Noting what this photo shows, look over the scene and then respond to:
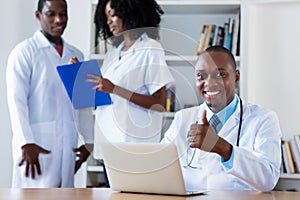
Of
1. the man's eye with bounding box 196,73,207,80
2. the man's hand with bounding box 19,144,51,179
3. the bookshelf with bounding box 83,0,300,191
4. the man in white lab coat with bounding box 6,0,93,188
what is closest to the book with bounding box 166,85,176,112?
the man's eye with bounding box 196,73,207,80

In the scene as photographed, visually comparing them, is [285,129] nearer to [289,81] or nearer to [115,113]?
[289,81]

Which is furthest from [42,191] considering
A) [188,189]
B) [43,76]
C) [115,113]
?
[43,76]

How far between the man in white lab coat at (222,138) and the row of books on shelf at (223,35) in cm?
140

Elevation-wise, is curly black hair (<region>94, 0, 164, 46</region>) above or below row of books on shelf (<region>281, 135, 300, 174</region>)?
above

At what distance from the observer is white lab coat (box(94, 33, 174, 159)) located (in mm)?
1499

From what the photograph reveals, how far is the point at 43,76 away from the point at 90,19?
2.37 feet

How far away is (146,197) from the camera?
1.44 m

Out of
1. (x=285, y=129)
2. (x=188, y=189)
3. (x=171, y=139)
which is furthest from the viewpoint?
(x=285, y=129)

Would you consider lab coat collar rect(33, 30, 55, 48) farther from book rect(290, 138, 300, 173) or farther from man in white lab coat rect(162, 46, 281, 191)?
book rect(290, 138, 300, 173)

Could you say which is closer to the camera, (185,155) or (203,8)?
(185,155)

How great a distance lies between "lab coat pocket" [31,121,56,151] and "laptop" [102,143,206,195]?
3.62 ft

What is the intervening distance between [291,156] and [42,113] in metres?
Result: 1.35

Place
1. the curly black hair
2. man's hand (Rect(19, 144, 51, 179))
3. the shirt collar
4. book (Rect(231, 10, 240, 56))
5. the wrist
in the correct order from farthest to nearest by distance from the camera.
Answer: book (Rect(231, 10, 240, 56))
man's hand (Rect(19, 144, 51, 179))
the curly black hair
the shirt collar
the wrist

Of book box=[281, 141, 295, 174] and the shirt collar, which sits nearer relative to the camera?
the shirt collar
